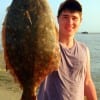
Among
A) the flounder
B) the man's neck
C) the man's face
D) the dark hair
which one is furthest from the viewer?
the man's neck

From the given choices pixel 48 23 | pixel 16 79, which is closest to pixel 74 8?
pixel 48 23

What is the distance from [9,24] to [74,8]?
123 cm

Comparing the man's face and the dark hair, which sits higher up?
the dark hair

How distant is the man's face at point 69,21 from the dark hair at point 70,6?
5cm

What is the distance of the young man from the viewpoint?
4496 millimetres

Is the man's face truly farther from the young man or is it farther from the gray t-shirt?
the gray t-shirt

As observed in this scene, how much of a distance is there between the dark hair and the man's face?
5 centimetres

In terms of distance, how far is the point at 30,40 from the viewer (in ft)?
11.6

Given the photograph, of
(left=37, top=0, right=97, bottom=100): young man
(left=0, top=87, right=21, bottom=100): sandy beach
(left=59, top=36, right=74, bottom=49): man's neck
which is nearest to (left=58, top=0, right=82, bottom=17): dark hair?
(left=37, top=0, right=97, bottom=100): young man

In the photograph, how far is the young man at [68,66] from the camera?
14.8 ft

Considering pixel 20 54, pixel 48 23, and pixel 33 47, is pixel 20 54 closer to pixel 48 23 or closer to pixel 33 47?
pixel 33 47

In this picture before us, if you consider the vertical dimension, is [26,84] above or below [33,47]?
below

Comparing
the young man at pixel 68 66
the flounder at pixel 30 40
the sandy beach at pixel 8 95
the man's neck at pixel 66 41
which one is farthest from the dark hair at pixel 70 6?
the sandy beach at pixel 8 95

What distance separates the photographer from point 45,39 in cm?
358
